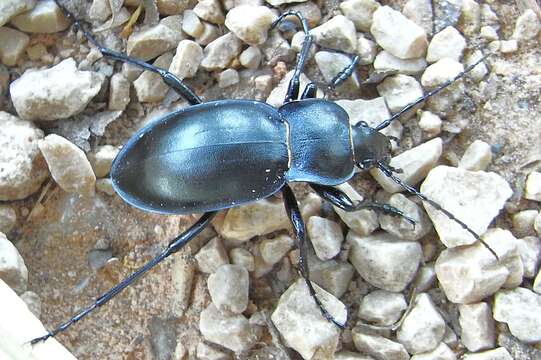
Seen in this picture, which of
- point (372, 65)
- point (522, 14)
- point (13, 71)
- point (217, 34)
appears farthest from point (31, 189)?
point (522, 14)

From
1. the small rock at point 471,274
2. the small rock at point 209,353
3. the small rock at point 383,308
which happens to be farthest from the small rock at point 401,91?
the small rock at point 209,353

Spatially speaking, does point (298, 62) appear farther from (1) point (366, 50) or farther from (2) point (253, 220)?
(2) point (253, 220)

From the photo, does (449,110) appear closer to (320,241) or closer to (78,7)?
(320,241)

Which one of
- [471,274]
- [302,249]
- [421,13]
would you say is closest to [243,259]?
[302,249]

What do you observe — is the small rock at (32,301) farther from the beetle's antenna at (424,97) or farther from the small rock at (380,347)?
the beetle's antenna at (424,97)

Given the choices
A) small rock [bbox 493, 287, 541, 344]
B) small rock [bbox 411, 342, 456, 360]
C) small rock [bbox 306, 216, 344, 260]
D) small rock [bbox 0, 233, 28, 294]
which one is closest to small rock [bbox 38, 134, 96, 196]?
small rock [bbox 0, 233, 28, 294]

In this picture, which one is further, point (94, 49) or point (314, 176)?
point (94, 49)
